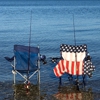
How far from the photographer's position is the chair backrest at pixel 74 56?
15.8 metres

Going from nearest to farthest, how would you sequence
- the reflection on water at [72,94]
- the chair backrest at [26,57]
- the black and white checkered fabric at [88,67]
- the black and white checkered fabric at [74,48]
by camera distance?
the reflection on water at [72,94] < the chair backrest at [26,57] < the black and white checkered fabric at [88,67] < the black and white checkered fabric at [74,48]

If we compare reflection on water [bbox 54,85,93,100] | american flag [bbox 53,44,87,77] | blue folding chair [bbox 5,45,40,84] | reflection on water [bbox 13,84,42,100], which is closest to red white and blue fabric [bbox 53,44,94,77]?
american flag [bbox 53,44,87,77]

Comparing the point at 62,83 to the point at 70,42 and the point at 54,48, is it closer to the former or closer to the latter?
the point at 54,48

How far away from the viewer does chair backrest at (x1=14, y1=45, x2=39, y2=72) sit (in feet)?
50.9

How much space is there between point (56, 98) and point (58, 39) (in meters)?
16.7

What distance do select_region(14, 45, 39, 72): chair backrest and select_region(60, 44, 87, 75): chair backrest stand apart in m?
1.23

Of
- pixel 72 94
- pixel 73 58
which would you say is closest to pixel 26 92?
pixel 72 94

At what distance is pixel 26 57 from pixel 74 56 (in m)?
1.99

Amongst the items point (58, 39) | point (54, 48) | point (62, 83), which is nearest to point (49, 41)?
point (58, 39)

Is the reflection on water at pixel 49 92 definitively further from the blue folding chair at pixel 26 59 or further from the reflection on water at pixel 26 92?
the blue folding chair at pixel 26 59

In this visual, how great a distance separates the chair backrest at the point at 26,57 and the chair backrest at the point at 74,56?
123cm

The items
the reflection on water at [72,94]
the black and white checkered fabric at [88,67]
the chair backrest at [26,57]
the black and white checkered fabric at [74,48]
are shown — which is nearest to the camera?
the reflection on water at [72,94]

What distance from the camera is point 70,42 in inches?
1156

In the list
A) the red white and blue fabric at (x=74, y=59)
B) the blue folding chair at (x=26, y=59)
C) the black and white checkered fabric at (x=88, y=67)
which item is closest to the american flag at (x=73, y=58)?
the red white and blue fabric at (x=74, y=59)
